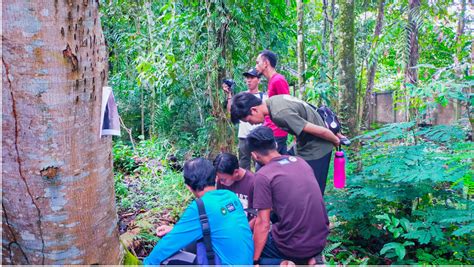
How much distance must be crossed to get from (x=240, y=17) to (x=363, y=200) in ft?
10.4

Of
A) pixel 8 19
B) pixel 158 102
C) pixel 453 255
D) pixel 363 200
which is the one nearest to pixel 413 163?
pixel 363 200

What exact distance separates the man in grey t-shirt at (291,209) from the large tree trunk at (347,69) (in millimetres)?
2928

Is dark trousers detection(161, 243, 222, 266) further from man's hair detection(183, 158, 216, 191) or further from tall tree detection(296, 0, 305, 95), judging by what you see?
tall tree detection(296, 0, 305, 95)

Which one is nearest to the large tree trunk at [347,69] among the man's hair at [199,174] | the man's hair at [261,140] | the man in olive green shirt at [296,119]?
the man in olive green shirt at [296,119]

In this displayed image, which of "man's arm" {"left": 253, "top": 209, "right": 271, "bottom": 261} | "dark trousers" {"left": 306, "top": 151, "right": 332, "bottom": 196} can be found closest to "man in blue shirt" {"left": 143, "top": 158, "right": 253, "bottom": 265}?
"man's arm" {"left": 253, "top": 209, "right": 271, "bottom": 261}

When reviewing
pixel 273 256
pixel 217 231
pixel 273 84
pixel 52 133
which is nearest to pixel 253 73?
pixel 273 84

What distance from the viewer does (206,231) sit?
7.47ft

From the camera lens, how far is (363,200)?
13.6 ft

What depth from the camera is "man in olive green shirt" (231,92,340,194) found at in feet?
10.5

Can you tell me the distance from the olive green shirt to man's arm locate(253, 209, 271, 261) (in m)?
0.85

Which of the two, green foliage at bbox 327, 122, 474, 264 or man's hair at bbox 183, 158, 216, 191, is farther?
green foliage at bbox 327, 122, 474, 264

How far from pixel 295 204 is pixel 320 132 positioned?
89 centimetres

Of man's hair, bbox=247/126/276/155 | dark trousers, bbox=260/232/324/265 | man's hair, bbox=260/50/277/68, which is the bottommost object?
dark trousers, bbox=260/232/324/265

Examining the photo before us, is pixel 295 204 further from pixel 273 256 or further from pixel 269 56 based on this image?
pixel 269 56
